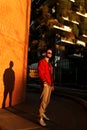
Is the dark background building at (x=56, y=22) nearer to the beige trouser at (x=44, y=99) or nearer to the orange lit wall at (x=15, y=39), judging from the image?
the orange lit wall at (x=15, y=39)

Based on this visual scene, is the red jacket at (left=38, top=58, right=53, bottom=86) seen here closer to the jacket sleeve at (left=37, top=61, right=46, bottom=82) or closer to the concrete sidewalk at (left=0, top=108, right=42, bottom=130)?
the jacket sleeve at (left=37, top=61, right=46, bottom=82)

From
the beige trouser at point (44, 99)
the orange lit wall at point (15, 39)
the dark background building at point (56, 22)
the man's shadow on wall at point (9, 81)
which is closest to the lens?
the beige trouser at point (44, 99)

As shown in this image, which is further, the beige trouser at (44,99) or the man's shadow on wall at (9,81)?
the man's shadow on wall at (9,81)

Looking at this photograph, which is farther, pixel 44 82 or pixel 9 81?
pixel 9 81

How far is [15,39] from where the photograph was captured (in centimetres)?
1366

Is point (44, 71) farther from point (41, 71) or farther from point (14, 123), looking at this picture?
point (14, 123)

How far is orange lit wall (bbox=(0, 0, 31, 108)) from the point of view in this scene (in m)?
12.8

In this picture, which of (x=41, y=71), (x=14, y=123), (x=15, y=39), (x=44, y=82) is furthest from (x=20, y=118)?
(x=15, y=39)

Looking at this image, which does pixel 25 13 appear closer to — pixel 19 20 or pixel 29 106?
pixel 19 20

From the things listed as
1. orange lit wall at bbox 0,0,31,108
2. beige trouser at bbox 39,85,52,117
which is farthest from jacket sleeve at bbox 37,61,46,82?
orange lit wall at bbox 0,0,31,108

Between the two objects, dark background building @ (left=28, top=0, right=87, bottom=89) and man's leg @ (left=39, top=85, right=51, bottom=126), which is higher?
dark background building @ (left=28, top=0, right=87, bottom=89)

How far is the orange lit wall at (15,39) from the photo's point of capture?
Answer: 1275cm

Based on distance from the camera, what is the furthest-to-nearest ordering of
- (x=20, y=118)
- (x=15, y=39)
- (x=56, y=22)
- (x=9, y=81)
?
(x=56, y=22) → (x=15, y=39) → (x=9, y=81) → (x=20, y=118)

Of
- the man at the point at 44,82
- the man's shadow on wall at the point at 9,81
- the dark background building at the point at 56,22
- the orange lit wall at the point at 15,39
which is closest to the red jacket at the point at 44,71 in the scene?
the man at the point at 44,82
